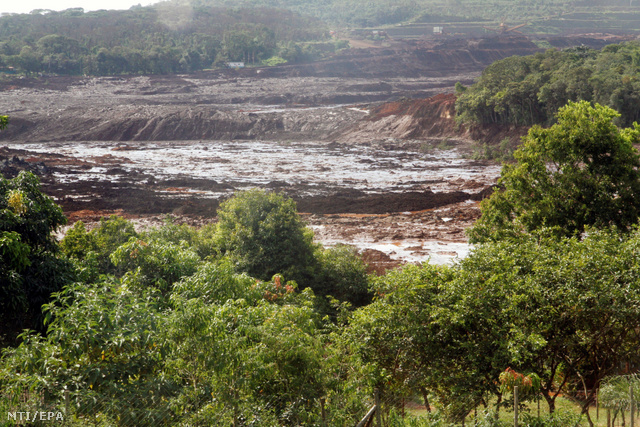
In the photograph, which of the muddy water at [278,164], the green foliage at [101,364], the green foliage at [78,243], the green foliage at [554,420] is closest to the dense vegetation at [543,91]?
the muddy water at [278,164]

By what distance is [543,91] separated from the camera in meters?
52.2

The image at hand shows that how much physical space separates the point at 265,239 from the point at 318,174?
97.2 ft

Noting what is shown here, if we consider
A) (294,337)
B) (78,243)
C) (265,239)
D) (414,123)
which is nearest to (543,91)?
(414,123)

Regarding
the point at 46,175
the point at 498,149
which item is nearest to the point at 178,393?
the point at 46,175

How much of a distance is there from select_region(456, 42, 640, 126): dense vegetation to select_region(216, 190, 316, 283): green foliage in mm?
36646

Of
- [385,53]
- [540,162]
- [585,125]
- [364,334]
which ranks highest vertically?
[385,53]

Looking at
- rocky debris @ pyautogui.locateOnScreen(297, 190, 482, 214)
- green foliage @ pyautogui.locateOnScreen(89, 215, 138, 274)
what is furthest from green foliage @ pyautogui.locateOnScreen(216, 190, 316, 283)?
rocky debris @ pyautogui.locateOnScreen(297, 190, 482, 214)

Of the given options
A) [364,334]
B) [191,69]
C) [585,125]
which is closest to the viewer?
[364,334]

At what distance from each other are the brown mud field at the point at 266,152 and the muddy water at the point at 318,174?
12 cm

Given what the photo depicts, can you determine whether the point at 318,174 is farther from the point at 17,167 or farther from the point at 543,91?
the point at 17,167

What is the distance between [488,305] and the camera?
998 centimetres

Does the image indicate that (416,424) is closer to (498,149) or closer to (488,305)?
(488,305)

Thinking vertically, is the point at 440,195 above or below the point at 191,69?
below

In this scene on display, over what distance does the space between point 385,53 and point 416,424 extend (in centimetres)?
13796
